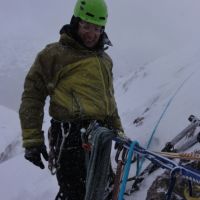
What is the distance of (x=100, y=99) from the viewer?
412cm

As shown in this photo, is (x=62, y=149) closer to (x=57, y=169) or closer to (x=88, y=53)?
(x=57, y=169)

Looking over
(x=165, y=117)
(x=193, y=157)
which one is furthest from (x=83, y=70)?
(x=165, y=117)

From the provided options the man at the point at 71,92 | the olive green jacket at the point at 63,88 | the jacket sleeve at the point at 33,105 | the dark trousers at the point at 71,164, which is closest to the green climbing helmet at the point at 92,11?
→ the man at the point at 71,92

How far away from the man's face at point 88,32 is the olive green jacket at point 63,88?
72 mm

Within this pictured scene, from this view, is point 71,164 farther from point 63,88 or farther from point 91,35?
point 91,35

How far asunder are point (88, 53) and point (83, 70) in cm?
17

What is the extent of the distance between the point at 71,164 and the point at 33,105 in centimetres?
62

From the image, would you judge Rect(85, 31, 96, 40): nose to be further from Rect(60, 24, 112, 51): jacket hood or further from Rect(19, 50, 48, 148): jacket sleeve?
Rect(19, 50, 48, 148): jacket sleeve

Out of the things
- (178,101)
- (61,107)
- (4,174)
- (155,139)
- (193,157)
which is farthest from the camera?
(4,174)

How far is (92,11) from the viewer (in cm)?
401

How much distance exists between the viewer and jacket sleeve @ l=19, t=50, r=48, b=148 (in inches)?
159

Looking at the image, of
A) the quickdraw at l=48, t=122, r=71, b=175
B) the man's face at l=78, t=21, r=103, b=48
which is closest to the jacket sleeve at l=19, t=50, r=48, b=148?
Result: the quickdraw at l=48, t=122, r=71, b=175

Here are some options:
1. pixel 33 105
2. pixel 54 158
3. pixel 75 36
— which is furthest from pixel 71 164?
pixel 75 36

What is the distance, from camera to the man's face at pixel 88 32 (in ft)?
13.3
